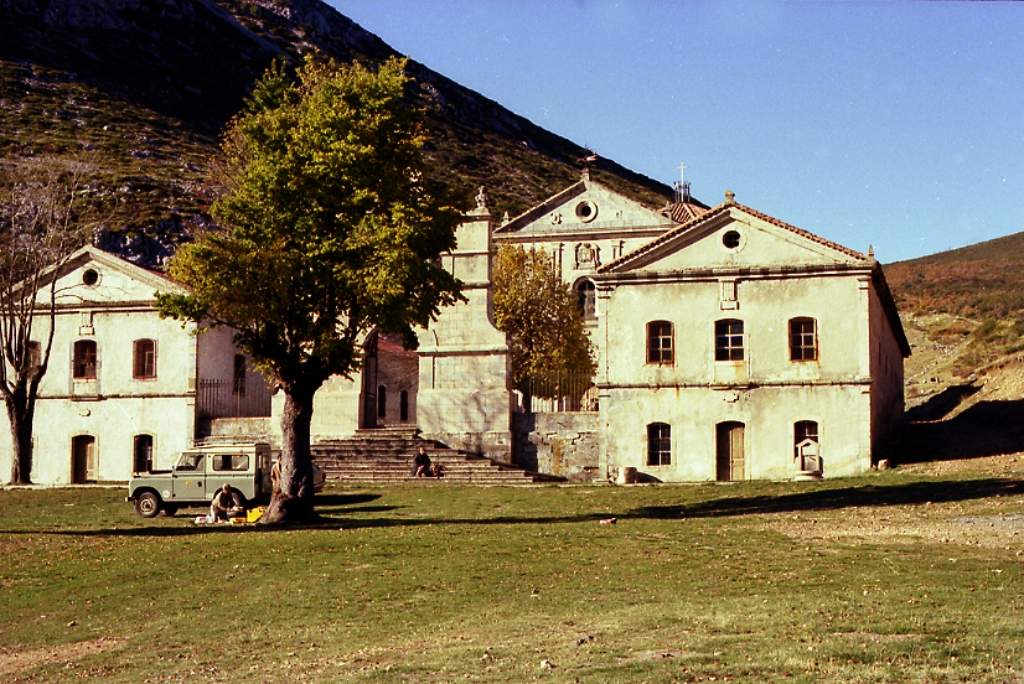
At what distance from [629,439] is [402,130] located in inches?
590

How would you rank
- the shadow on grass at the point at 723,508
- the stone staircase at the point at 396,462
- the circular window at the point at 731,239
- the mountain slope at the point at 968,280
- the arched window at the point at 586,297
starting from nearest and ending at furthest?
the shadow on grass at the point at 723,508
the stone staircase at the point at 396,462
the circular window at the point at 731,239
the arched window at the point at 586,297
the mountain slope at the point at 968,280

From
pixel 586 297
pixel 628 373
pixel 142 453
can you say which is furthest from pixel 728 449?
pixel 586 297

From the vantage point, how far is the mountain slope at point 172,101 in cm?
11100

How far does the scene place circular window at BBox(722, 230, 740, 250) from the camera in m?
43.1

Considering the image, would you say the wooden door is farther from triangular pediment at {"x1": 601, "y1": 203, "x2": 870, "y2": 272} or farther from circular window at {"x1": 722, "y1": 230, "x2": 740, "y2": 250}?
circular window at {"x1": 722, "y1": 230, "x2": 740, "y2": 250}

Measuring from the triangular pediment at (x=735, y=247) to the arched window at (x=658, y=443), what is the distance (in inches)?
195

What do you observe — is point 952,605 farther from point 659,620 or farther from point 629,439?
point 629,439

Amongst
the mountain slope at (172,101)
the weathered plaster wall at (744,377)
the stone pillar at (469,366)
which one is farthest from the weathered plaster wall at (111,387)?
the mountain slope at (172,101)

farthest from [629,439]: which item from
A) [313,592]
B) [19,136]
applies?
[19,136]

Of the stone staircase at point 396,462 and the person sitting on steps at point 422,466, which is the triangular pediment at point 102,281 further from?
the person sitting on steps at point 422,466

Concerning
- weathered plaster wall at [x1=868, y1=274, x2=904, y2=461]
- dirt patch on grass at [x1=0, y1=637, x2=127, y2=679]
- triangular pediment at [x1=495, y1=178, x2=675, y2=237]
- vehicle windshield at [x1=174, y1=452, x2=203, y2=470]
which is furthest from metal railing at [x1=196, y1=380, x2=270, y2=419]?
dirt patch on grass at [x1=0, y1=637, x2=127, y2=679]

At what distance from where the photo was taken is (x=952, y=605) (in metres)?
16.9

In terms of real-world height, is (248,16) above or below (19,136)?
above

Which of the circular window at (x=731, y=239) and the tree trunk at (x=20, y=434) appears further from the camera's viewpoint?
the tree trunk at (x=20, y=434)
